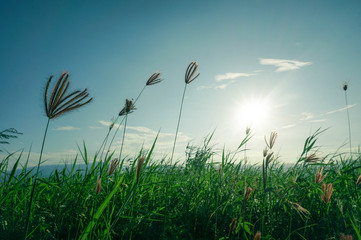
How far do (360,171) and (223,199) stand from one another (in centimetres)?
309

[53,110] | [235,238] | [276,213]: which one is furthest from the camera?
[276,213]

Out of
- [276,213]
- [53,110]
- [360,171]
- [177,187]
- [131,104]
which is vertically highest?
[131,104]

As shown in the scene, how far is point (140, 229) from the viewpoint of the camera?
2.14 metres

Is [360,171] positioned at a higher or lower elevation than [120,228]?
higher

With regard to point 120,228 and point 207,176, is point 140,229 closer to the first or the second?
point 120,228

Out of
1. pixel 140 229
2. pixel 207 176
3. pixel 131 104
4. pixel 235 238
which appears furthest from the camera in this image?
pixel 207 176

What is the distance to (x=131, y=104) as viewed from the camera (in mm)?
2582

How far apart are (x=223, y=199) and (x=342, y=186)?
1995 mm

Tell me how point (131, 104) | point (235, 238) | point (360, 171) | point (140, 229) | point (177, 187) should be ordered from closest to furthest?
point (235, 238) < point (140, 229) < point (131, 104) < point (177, 187) < point (360, 171)

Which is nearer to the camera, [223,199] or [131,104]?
[223,199]

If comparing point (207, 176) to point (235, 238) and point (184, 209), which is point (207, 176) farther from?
point (235, 238)

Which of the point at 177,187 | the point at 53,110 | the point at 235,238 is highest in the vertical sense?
the point at 53,110

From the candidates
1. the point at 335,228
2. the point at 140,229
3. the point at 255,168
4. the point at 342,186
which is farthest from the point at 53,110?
the point at 255,168

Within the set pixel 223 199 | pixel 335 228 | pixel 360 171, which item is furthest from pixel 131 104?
pixel 360 171
